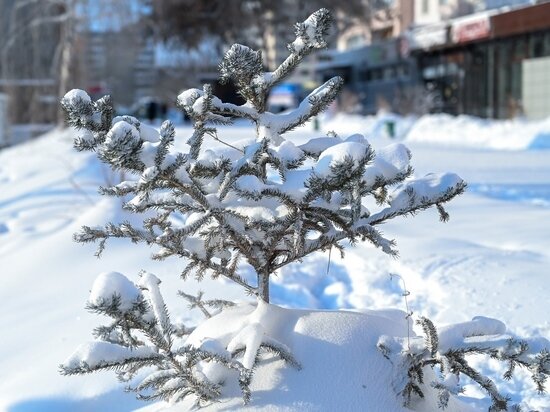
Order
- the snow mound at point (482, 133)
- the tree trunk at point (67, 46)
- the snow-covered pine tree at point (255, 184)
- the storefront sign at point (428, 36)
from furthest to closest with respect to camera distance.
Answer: the storefront sign at point (428, 36)
the tree trunk at point (67, 46)
the snow mound at point (482, 133)
the snow-covered pine tree at point (255, 184)

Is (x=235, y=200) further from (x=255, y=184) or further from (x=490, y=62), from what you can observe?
(x=490, y=62)

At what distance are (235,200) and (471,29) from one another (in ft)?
93.1

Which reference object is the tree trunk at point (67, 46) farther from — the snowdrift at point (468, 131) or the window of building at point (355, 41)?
the window of building at point (355, 41)

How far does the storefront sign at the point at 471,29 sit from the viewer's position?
27656 mm

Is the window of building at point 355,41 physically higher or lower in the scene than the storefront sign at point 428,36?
higher

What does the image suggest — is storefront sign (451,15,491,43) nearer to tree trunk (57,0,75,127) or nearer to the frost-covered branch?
tree trunk (57,0,75,127)

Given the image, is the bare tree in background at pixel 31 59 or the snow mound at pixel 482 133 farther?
the bare tree in background at pixel 31 59

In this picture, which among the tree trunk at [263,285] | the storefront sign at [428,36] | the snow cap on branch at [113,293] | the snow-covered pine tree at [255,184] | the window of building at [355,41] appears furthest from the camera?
the window of building at [355,41]

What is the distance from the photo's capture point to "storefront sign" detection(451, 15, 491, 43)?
1089 inches

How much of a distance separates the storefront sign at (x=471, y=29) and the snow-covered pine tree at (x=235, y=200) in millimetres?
27103

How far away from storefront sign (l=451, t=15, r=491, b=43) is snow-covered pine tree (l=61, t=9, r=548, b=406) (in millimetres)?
27103

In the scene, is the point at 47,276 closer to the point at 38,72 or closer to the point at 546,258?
the point at 546,258

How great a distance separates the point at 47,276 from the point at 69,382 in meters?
2.22

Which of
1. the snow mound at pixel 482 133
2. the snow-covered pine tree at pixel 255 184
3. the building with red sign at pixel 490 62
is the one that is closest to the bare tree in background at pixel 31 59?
the snow mound at pixel 482 133
